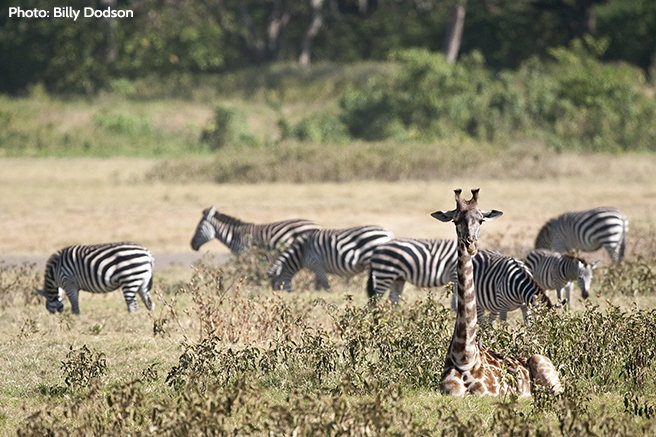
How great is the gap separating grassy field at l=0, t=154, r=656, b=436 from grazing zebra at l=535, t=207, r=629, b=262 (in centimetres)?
64

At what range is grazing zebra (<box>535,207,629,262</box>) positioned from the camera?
13.3 m

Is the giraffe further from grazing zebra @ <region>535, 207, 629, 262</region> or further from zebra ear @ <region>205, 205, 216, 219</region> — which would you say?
zebra ear @ <region>205, 205, 216, 219</region>

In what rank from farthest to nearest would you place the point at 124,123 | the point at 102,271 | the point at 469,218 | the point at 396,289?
the point at 124,123, the point at 396,289, the point at 102,271, the point at 469,218

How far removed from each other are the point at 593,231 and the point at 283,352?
A: 6.71 metres

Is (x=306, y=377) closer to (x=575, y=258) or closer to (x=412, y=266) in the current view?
(x=412, y=266)

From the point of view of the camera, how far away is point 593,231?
43.9ft

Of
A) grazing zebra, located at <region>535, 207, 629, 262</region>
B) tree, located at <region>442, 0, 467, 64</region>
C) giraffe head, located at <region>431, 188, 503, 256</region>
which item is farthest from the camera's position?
tree, located at <region>442, 0, 467, 64</region>

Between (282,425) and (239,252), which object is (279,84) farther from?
(282,425)

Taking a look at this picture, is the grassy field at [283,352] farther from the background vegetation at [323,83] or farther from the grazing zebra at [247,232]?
the background vegetation at [323,83]

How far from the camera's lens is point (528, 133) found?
30891 millimetres

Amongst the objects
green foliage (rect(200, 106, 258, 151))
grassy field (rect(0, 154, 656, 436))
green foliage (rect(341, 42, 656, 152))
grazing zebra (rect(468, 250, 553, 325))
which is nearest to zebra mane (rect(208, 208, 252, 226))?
grassy field (rect(0, 154, 656, 436))

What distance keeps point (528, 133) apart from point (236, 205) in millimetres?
13826

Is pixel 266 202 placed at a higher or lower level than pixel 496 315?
higher

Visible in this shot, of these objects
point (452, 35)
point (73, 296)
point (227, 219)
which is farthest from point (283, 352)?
point (452, 35)
